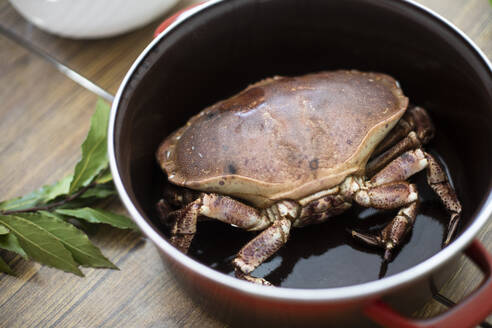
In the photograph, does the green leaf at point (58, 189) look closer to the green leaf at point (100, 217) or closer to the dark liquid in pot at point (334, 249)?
the green leaf at point (100, 217)

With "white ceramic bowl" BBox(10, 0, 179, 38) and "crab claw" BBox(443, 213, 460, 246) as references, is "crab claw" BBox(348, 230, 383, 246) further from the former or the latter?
"white ceramic bowl" BBox(10, 0, 179, 38)

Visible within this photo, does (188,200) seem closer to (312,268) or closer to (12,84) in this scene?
(312,268)

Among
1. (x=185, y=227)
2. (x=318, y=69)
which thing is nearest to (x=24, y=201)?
(x=185, y=227)

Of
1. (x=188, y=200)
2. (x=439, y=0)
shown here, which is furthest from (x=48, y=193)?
(x=439, y=0)

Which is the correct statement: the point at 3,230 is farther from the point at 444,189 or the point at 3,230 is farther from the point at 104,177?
the point at 444,189

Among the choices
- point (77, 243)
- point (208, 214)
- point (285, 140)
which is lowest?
point (77, 243)

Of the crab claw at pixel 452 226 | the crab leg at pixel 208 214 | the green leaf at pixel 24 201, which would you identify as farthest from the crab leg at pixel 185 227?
the crab claw at pixel 452 226

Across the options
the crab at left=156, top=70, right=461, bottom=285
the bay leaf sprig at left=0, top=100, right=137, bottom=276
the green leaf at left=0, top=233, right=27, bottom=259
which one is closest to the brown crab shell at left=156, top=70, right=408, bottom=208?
the crab at left=156, top=70, right=461, bottom=285
